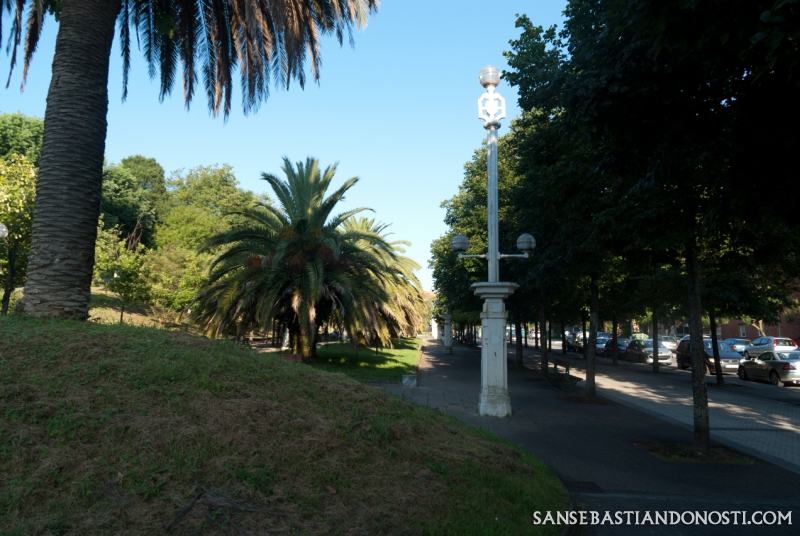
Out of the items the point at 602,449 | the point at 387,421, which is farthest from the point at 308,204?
the point at 387,421

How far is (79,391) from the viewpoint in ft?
15.7

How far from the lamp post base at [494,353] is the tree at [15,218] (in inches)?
675

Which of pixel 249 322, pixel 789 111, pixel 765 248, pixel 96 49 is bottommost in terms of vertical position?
pixel 249 322

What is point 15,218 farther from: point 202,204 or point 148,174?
point 148,174

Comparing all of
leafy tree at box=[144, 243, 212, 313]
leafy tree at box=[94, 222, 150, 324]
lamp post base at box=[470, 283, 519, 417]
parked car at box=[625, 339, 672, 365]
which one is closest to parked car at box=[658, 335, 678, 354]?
parked car at box=[625, 339, 672, 365]

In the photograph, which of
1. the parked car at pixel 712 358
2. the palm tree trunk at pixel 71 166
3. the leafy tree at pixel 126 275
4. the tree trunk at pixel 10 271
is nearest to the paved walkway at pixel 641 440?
the palm tree trunk at pixel 71 166

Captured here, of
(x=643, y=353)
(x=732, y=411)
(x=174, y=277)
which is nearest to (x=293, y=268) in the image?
(x=732, y=411)

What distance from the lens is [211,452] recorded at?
4.37 m

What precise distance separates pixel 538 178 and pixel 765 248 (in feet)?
15.7

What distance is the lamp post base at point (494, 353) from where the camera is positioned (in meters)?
12.0

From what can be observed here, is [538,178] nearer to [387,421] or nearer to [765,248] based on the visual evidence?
[765,248]

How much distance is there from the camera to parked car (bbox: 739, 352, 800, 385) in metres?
21.7

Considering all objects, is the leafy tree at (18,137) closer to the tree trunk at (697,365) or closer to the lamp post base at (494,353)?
the lamp post base at (494,353)

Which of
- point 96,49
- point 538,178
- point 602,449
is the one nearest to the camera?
point 96,49
